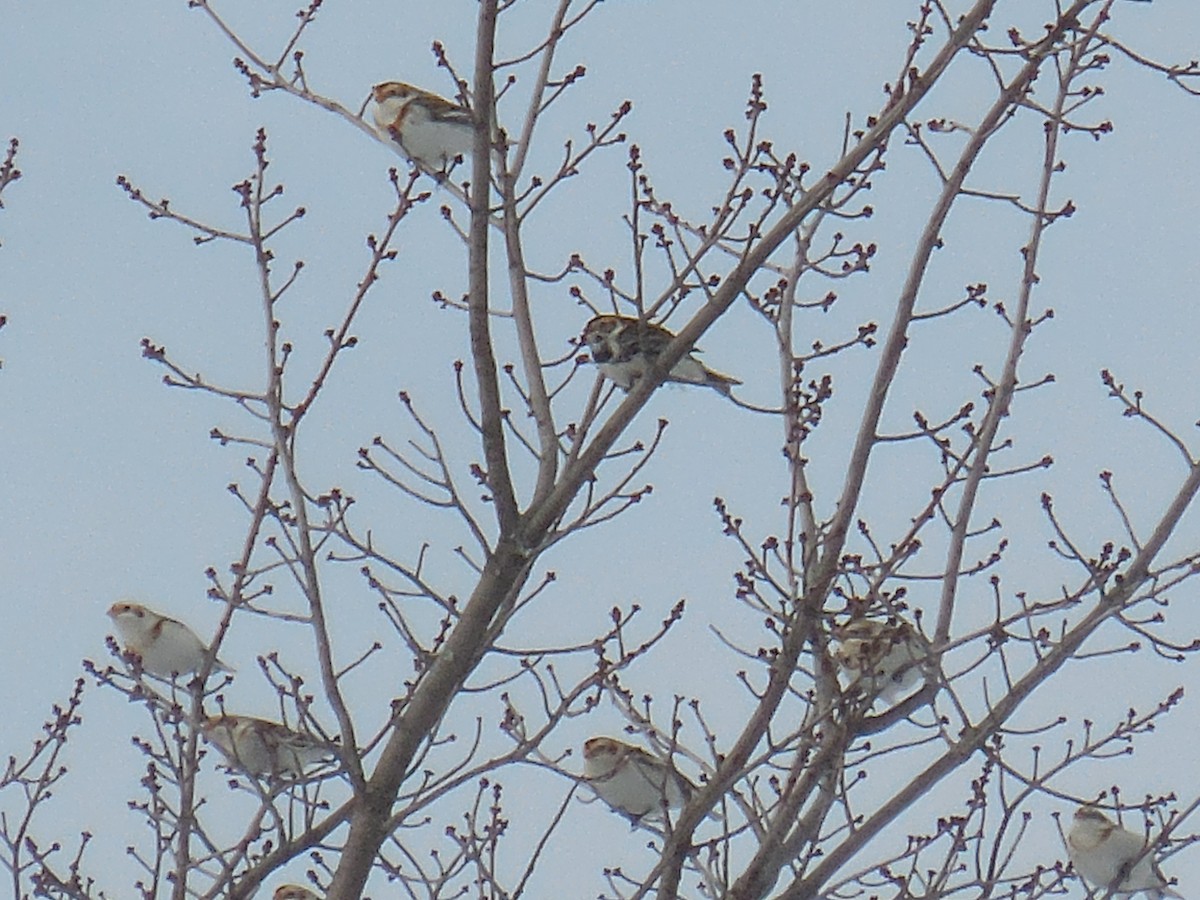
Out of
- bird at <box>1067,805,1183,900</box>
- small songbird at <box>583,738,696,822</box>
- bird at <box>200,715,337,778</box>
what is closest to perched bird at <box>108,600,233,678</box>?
bird at <box>200,715,337,778</box>

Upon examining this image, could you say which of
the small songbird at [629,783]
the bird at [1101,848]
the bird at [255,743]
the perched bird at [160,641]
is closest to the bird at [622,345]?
the bird at [255,743]

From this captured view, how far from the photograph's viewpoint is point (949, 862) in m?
6.22

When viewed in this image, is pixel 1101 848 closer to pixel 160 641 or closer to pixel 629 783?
pixel 629 783

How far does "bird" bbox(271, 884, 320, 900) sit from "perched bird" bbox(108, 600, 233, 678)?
1541 millimetres

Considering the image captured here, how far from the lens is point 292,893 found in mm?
12148

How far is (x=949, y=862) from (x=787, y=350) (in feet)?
6.57

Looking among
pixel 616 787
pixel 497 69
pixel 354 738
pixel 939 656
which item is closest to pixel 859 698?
pixel 939 656

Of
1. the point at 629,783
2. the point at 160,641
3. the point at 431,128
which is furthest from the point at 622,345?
the point at 160,641

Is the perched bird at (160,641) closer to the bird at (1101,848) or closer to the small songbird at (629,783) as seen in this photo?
the small songbird at (629,783)

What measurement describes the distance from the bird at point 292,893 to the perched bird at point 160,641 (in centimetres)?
154

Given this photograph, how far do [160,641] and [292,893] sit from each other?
1888 millimetres

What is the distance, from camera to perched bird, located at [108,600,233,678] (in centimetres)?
1266

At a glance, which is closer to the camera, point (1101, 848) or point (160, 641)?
point (1101, 848)

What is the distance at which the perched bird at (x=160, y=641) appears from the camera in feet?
41.5
